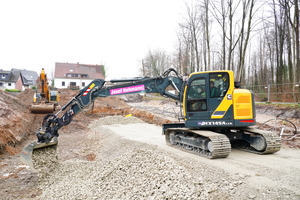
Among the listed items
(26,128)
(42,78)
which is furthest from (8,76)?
(26,128)

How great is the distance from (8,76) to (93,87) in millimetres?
56126

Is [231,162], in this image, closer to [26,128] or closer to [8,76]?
[26,128]

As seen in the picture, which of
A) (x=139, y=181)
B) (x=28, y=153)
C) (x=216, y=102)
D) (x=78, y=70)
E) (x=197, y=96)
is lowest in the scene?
(x=139, y=181)

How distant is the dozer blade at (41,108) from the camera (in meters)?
19.8

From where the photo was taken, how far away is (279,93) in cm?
1734

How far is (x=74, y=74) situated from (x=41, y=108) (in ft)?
113

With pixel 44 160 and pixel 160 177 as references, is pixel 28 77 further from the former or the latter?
pixel 160 177

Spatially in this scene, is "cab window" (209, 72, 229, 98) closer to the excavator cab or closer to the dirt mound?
the excavator cab

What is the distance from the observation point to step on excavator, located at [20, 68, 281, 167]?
24.0 feet

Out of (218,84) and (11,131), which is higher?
(218,84)

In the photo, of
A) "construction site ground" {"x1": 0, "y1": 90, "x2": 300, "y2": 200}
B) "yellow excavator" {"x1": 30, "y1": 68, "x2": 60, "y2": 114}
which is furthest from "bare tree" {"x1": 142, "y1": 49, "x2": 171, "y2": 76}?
"construction site ground" {"x1": 0, "y1": 90, "x2": 300, "y2": 200}

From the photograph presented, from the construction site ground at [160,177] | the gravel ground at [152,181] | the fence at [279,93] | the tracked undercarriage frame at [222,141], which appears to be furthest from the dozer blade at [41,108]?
Result: the fence at [279,93]

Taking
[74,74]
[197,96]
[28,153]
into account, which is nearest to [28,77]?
[74,74]

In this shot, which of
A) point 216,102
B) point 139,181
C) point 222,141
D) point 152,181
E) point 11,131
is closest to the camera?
point 152,181
